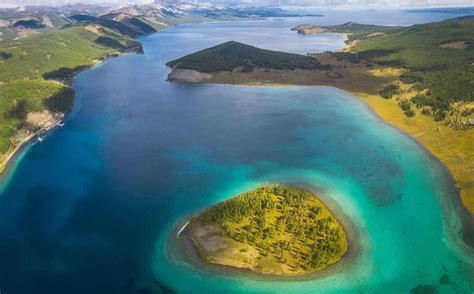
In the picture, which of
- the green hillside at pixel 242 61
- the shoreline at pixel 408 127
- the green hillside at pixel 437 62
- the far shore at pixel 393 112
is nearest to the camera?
the shoreline at pixel 408 127

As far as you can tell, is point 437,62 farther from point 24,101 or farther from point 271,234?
point 24,101

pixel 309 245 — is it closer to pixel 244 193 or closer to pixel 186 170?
pixel 244 193

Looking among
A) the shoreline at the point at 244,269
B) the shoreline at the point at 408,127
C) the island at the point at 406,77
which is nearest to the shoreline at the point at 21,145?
the shoreline at the point at 244,269

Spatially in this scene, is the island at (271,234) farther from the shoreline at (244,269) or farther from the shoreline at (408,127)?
the shoreline at (408,127)

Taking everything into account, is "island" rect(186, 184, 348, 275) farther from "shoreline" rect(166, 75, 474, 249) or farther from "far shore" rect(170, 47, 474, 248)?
"far shore" rect(170, 47, 474, 248)

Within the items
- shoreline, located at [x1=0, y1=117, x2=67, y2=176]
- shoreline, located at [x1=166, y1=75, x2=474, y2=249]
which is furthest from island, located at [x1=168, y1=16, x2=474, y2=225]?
shoreline, located at [x1=0, y1=117, x2=67, y2=176]

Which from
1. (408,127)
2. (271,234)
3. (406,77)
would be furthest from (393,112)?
(271,234)
